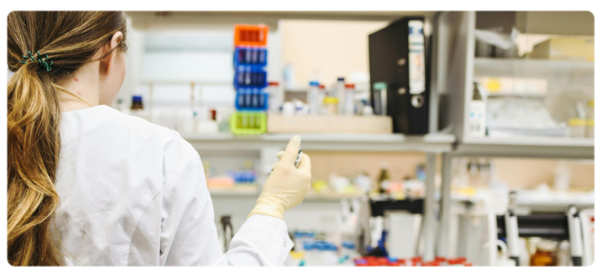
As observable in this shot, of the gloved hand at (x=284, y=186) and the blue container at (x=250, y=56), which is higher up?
the blue container at (x=250, y=56)

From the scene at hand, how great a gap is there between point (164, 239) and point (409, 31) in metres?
1.00

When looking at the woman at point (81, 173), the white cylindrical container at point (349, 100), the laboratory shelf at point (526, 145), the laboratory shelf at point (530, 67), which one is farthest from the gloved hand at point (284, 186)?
the laboratory shelf at point (530, 67)

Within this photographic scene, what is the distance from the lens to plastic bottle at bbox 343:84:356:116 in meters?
1.41

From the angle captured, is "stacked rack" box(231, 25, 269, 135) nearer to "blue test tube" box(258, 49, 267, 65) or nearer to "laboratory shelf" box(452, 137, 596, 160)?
"blue test tube" box(258, 49, 267, 65)

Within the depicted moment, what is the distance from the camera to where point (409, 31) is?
127cm

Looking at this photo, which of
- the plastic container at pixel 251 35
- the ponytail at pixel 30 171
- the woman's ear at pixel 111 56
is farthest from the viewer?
the plastic container at pixel 251 35

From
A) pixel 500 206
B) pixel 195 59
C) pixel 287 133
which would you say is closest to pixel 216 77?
pixel 195 59

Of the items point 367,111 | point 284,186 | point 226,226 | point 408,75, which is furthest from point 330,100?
point 226,226

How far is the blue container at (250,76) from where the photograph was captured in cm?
126

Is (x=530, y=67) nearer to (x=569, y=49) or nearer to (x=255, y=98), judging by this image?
(x=569, y=49)

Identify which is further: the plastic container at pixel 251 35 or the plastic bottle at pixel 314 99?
the plastic bottle at pixel 314 99

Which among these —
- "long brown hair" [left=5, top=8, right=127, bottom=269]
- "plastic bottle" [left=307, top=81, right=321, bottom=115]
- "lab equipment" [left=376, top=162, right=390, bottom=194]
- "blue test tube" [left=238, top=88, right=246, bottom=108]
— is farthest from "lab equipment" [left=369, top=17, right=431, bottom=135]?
"lab equipment" [left=376, top=162, right=390, bottom=194]

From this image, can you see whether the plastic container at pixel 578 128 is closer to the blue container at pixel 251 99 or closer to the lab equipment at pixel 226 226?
the blue container at pixel 251 99
